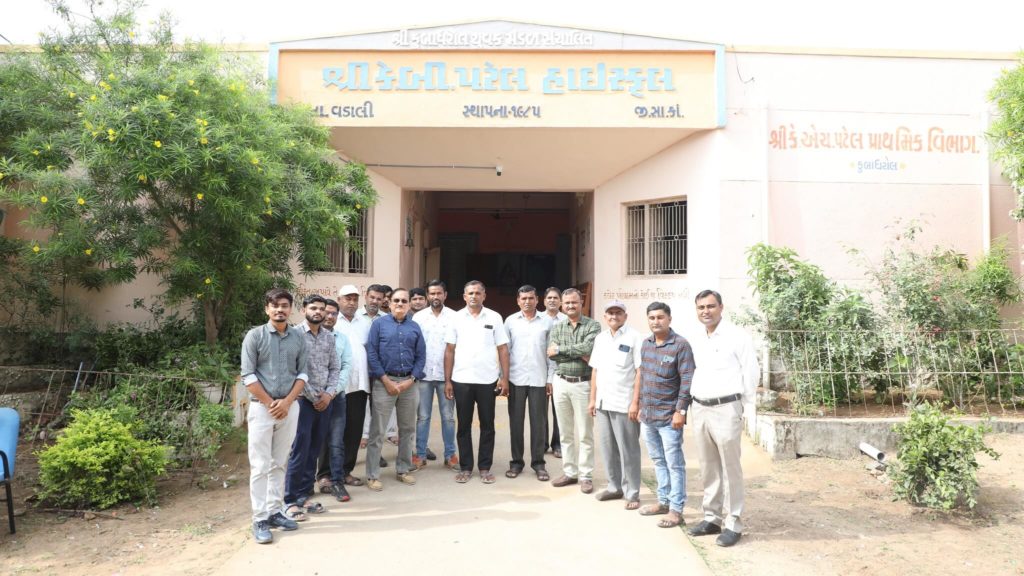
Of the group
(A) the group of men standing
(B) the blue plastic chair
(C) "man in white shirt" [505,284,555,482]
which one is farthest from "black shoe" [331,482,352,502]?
(B) the blue plastic chair

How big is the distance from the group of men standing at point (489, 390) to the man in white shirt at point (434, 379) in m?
0.01

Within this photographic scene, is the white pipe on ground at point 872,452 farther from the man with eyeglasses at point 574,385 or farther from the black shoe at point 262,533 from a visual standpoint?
the black shoe at point 262,533

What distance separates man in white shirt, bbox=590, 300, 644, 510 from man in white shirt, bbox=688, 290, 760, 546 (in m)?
0.55

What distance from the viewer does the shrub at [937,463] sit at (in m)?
4.64

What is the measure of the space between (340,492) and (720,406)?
2.78m

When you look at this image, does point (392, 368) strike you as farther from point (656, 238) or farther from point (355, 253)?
point (656, 238)

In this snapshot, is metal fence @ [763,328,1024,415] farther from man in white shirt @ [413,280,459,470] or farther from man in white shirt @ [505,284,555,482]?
man in white shirt @ [413,280,459,470]

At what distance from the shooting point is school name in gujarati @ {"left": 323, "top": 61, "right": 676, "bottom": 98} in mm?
9062

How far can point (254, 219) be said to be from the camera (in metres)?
6.32

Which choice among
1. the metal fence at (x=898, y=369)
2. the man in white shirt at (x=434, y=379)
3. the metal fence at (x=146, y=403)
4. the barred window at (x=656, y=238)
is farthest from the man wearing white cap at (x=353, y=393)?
the barred window at (x=656, y=238)

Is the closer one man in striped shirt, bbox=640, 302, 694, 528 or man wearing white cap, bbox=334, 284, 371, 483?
man in striped shirt, bbox=640, 302, 694, 528

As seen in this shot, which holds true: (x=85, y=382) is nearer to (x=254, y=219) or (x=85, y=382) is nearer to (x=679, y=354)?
(x=254, y=219)

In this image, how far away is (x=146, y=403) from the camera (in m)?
6.25

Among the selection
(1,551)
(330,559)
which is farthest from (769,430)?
(1,551)
